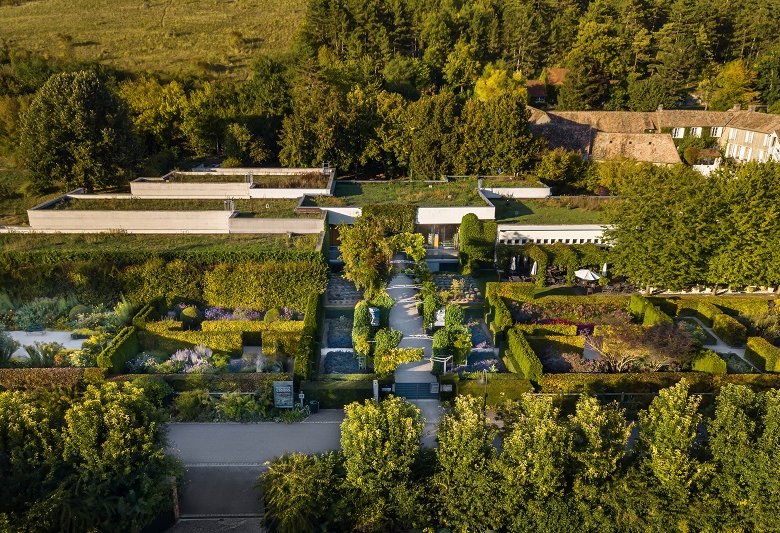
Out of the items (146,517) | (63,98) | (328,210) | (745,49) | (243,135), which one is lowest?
(146,517)

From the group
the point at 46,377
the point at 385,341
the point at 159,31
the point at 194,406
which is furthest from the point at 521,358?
the point at 159,31

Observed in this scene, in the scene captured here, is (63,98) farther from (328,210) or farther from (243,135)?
(328,210)

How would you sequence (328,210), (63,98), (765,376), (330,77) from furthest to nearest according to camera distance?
(330,77) → (63,98) → (328,210) → (765,376)

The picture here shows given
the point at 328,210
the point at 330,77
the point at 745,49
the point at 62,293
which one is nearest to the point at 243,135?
the point at 330,77

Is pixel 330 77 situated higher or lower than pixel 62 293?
higher

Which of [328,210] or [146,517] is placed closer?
[146,517]

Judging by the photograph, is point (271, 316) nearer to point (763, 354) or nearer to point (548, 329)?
point (548, 329)
